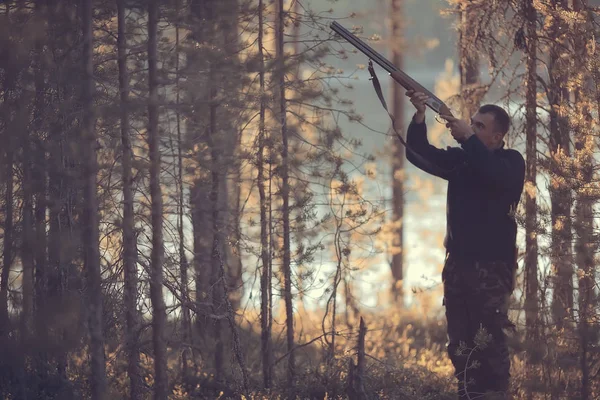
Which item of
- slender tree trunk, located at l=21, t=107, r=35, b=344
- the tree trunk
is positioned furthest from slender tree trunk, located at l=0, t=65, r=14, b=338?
the tree trunk

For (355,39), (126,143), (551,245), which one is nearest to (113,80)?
(126,143)

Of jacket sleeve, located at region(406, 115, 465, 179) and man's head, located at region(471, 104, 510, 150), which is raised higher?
man's head, located at region(471, 104, 510, 150)

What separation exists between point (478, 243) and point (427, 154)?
803 millimetres

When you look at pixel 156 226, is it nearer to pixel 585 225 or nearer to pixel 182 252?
pixel 182 252

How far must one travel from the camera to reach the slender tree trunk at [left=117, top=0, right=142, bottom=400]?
574 cm

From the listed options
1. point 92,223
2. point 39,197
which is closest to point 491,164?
point 92,223

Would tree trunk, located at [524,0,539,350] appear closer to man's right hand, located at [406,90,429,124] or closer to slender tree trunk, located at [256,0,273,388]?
man's right hand, located at [406,90,429,124]

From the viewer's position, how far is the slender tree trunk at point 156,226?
574 cm

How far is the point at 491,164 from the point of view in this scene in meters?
5.47

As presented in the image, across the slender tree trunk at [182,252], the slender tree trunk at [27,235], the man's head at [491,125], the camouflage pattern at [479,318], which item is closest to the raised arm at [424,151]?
the man's head at [491,125]

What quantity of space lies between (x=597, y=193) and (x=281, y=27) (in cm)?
337

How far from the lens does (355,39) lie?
19.9ft

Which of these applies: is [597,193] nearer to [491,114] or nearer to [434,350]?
[491,114]

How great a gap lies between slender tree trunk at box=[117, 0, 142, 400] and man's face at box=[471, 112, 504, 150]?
2769 millimetres
